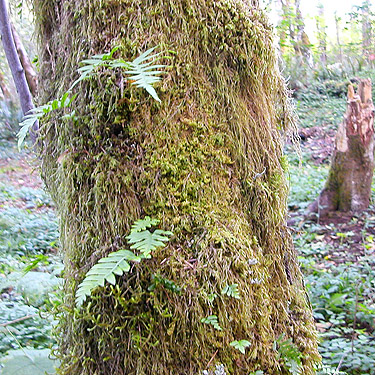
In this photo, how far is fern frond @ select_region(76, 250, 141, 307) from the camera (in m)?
1.19

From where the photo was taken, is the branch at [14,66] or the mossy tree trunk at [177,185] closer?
the mossy tree trunk at [177,185]

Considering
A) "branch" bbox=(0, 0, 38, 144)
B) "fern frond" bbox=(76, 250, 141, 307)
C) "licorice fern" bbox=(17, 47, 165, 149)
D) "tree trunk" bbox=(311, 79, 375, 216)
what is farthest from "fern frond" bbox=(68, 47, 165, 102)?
"tree trunk" bbox=(311, 79, 375, 216)

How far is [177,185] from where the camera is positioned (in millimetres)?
1517

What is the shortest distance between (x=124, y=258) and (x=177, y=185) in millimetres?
389

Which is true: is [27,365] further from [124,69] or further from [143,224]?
[124,69]

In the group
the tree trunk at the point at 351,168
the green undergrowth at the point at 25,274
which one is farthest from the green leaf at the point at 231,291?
the tree trunk at the point at 351,168

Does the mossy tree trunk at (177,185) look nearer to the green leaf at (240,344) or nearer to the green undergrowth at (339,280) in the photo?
the green leaf at (240,344)

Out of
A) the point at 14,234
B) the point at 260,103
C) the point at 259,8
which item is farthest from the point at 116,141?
the point at 14,234

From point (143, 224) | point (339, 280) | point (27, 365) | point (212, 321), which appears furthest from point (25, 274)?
point (339, 280)

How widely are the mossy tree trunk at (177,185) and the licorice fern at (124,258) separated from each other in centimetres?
8

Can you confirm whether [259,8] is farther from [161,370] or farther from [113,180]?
[161,370]

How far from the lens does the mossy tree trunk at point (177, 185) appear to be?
1.34 m

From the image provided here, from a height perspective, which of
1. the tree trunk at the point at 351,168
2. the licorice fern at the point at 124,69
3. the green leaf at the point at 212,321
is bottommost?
the tree trunk at the point at 351,168

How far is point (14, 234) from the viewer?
5996 mm
